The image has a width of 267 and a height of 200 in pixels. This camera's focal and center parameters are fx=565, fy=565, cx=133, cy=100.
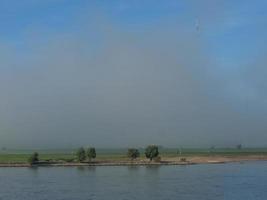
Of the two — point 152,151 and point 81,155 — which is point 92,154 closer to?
point 81,155

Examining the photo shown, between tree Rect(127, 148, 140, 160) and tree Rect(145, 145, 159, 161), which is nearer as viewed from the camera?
tree Rect(145, 145, 159, 161)

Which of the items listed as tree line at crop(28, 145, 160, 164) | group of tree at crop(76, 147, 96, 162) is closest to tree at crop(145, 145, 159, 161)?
tree line at crop(28, 145, 160, 164)

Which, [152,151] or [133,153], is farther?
[133,153]

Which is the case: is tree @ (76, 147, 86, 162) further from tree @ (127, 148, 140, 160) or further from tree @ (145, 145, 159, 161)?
tree @ (145, 145, 159, 161)

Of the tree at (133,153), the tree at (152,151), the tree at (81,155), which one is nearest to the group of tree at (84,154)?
the tree at (81,155)

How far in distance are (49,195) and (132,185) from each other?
16.5 m

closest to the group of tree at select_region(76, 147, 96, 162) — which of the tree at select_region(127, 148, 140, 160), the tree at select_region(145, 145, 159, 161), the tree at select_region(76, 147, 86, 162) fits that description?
the tree at select_region(76, 147, 86, 162)

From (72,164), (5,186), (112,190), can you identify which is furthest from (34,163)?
(112,190)

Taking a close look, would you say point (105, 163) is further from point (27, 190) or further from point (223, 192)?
point (223, 192)

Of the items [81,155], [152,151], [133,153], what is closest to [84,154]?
[81,155]

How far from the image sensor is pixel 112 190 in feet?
251

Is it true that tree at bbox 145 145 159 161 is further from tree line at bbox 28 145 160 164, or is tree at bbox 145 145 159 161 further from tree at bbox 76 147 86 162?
tree at bbox 76 147 86 162

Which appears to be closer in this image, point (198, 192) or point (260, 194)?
point (260, 194)

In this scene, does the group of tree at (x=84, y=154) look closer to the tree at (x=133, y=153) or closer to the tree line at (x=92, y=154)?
the tree line at (x=92, y=154)
